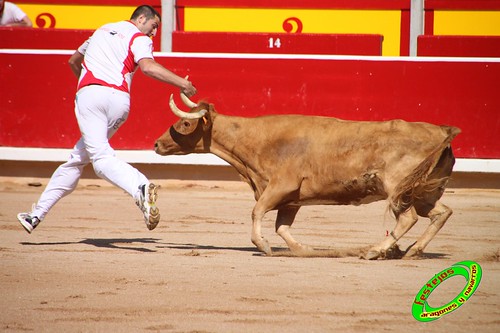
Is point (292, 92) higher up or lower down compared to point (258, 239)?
lower down

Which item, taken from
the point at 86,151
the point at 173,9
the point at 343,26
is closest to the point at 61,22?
the point at 173,9

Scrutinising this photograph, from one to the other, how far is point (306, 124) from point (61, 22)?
5.84m

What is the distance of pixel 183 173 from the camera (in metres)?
9.62

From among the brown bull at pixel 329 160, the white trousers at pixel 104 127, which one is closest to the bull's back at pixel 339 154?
the brown bull at pixel 329 160

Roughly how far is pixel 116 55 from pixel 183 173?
411 cm

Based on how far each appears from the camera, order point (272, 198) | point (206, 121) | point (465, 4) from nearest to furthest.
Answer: point (272, 198) < point (206, 121) < point (465, 4)

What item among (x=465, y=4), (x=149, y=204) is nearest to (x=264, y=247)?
(x=149, y=204)

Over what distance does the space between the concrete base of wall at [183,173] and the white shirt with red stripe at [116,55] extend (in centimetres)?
397

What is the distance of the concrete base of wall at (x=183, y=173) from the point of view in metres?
9.35

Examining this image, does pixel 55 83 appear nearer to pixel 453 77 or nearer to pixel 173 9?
pixel 173 9

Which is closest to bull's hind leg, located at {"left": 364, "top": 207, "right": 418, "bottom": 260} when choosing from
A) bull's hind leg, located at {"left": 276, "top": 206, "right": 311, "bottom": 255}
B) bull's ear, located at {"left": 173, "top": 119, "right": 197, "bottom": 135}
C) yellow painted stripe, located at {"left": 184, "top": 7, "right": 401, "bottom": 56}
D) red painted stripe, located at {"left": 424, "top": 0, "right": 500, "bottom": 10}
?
bull's hind leg, located at {"left": 276, "top": 206, "right": 311, "bottom": 255}

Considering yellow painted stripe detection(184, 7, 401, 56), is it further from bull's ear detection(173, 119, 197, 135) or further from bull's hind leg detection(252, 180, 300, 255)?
bull's hind leg detection(252, 180, 300, 255)

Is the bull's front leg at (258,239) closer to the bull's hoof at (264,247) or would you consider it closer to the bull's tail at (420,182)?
the bull's hoof at (264,247)

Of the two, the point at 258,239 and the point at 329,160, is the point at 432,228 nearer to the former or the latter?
the point at 329,160
